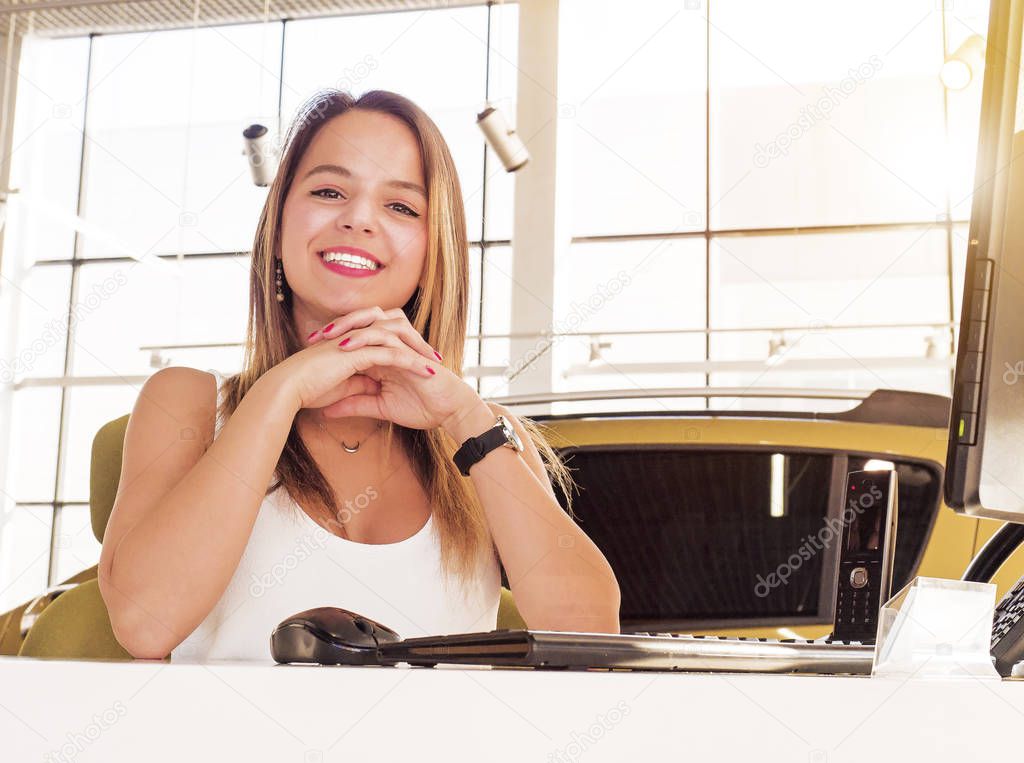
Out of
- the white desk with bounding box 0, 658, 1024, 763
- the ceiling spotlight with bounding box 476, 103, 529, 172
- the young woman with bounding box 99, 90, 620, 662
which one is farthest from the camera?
the ceiling spotlight with bounding box 476, 103, 529, 172

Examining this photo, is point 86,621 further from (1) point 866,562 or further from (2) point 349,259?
(1) point 866,562

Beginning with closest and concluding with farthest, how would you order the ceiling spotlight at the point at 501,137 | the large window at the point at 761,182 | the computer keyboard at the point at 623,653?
1. the computer keyboard at the point at 623,653
2. the ceiling spotlight at the point at 501,137
3. the large window at the point at 761,182

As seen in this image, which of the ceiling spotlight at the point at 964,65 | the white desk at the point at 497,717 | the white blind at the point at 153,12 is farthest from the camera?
the white blind at the point at 153,12

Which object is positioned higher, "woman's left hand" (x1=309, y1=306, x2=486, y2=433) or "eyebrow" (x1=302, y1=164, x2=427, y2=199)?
"eyebrow" (x1=302, y1=164, x2=427, y2=199)

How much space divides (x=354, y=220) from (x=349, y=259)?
0.16ft

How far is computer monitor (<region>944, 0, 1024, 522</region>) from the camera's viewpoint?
53 cm

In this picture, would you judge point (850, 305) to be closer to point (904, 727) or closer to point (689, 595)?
point (689, 595)

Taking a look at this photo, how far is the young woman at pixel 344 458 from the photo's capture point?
0.95m

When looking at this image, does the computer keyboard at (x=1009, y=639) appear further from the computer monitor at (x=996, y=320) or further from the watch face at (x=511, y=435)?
the watch face at (x=511, y=435)

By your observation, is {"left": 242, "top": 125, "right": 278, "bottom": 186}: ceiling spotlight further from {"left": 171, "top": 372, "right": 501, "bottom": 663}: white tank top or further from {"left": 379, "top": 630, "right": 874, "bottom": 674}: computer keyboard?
{"left": 379, "top": 630, "right": 874, "bottom": 674}: computer keyboard

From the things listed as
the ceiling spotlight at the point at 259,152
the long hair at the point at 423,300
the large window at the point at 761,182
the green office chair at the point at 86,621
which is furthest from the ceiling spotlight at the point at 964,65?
the green office chair at the point at 86,621

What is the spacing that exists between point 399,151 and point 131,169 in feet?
23.5

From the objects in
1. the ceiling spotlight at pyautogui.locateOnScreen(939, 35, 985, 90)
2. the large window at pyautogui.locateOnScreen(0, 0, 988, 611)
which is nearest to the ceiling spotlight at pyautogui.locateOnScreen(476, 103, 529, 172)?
the large window at pyautogui.locateOnScreen(0, 0, 988, 611)

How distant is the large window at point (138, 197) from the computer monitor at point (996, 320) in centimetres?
643
